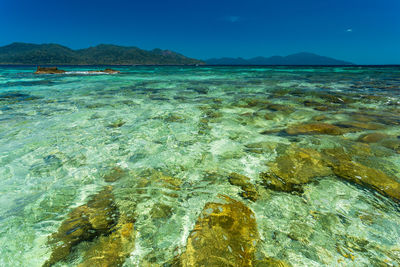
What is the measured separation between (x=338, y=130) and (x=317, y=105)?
3.74 meters

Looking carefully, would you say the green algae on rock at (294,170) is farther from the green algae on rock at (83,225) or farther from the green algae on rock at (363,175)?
the green algae on rock at (83,225)

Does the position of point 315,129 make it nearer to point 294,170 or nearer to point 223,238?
point 294,170

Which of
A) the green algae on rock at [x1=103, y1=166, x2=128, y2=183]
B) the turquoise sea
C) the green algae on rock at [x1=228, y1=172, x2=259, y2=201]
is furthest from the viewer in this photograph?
the green algae on rock at [x1=103, y1=166, x2=128, y2=183]

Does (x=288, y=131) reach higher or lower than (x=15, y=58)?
lower

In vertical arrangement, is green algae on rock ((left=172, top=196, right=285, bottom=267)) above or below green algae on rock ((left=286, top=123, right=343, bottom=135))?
below

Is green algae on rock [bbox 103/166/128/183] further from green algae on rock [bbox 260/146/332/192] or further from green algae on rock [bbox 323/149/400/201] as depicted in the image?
green algae on rock [bbox 323/149/400/201]

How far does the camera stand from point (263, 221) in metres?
2.26

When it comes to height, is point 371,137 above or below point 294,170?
above

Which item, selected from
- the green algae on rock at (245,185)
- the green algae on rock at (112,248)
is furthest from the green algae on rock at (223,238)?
the green algae on rock at (112,248)

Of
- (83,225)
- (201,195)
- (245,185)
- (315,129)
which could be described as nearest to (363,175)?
(245,185)

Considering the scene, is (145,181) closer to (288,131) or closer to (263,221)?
(263,221)

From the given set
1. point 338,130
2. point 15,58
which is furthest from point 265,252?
point 15,58

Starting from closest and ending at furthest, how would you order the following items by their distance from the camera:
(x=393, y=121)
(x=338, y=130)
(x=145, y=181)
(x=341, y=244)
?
1. (x=341, y=244)
2. (x=145, y=181)
3. (x=338, y=130)
4. (x=393, y=121)

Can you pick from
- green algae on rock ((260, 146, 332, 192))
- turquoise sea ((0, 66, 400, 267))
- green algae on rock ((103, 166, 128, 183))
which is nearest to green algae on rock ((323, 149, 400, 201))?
turquoise sea ((0, 66, 400, 267))
